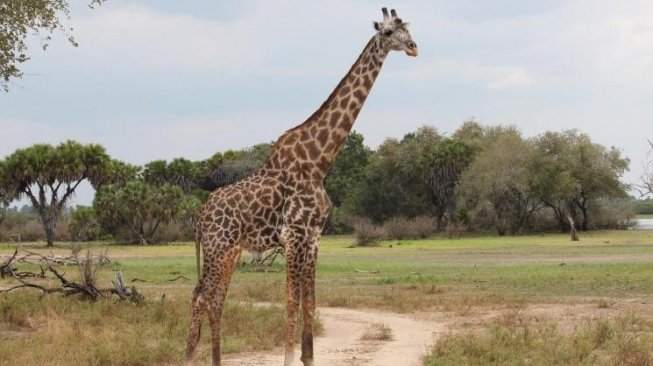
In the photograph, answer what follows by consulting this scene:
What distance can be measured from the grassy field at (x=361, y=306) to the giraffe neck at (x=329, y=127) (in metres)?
3.18

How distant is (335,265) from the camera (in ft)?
106

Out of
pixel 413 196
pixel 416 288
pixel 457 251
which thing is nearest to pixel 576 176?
pixel 413 196

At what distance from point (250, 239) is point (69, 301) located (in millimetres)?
7515

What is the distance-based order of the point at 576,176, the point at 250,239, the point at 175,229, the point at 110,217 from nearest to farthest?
the point at 250,239
the point at 110,217
the point at 175,229
the point at 576,176

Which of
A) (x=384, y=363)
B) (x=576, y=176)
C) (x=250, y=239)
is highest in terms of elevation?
(x=576, y=176)

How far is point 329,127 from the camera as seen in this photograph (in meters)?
10.5

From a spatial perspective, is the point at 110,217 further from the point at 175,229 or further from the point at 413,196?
the point at 413,196

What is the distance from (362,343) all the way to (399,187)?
60.7 m

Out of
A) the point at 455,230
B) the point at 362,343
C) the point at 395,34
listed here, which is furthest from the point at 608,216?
the point at 395,34

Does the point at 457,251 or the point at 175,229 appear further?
the point at 175,229

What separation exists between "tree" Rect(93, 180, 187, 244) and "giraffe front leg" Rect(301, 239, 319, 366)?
47.8m

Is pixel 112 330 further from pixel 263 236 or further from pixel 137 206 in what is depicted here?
pixel 137 206

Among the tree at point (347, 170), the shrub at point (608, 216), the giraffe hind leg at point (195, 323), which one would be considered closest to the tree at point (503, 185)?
the shrub at point (608, 216)

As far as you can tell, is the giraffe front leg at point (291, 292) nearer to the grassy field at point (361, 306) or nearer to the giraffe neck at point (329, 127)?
the giraffe neck at point (329, 127)
